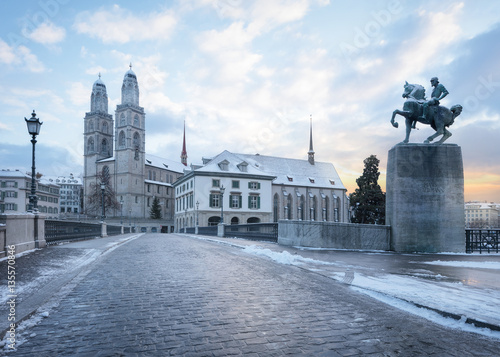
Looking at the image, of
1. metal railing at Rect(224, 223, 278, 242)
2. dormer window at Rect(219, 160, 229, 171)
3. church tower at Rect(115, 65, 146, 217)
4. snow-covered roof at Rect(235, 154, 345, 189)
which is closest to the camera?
metal railing at Rect(224, 223, 278, 242)

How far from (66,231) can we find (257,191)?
144ft

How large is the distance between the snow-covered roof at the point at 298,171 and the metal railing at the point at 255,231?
41650mm

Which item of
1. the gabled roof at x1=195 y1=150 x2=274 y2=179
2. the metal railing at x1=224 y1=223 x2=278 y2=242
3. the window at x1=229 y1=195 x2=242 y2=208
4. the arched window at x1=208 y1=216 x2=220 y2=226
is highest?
the gabled roof at x1=195 y1=150 x2=274 y2=179

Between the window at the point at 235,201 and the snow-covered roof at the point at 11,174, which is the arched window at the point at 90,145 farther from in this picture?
the window at the point at 235,201

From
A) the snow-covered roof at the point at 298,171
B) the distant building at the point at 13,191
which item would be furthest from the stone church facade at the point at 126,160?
the snow-covered roof at the point at 298,171

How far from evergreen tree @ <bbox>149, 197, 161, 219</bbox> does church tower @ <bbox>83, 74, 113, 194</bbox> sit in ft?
59.0

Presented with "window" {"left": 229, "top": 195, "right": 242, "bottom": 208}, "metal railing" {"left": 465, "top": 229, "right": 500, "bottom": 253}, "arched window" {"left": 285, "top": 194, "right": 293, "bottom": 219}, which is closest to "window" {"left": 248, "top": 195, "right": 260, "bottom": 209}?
"window" {"left": 229, "top": 195, "right": 242, "bottom": 208}

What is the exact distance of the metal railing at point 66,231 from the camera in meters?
15.6

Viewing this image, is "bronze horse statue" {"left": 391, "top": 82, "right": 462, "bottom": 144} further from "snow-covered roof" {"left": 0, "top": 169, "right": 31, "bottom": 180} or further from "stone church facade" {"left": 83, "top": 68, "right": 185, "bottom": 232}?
"snow-covered roof" {"left": 0, "top": 169, "right": 31, "bottom": 180}

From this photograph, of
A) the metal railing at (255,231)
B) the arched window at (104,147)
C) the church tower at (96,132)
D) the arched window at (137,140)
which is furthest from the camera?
the arched window at (104,147)

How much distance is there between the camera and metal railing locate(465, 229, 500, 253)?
14688 mm

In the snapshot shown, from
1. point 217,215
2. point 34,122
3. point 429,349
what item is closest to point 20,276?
point 429,349

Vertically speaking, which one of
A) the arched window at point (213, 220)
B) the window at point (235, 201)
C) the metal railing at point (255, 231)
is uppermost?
the window at point (235, 201)

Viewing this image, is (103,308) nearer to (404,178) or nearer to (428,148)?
(404,178)
